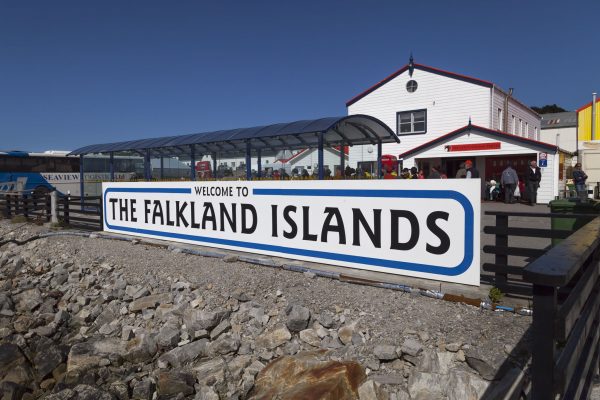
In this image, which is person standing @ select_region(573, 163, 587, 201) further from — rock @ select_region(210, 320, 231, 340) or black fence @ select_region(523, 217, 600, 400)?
black fence @ select_region(523, 217, 600, 400)

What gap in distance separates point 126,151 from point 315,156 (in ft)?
26.7

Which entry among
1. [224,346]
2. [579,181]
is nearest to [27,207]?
[224,346]

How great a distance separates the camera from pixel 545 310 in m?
1.64

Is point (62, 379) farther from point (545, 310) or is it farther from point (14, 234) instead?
point (14, 234)

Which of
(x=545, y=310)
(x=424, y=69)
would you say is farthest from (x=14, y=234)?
(x=424, y=69)

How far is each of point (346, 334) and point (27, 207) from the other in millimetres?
16219

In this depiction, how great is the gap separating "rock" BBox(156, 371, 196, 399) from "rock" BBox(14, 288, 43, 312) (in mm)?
5441

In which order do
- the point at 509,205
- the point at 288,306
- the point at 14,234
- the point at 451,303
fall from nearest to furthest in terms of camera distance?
1. the point at 451,303
2. the point at 288,306
3. the point at 14,234
4. the point at 509,205

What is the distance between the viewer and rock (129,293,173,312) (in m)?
7.21

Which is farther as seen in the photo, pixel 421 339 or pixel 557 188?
pixel 557 188

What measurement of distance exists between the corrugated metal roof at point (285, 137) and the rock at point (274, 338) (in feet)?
21.2

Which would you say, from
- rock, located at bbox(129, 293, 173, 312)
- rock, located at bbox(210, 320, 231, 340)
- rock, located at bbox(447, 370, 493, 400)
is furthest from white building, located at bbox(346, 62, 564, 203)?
rock, located at bbox(447, 370, 493, 400)

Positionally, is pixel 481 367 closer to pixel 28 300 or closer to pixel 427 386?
pixel 427 386

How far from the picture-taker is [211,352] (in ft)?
18.1
